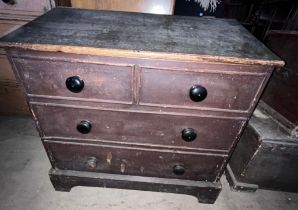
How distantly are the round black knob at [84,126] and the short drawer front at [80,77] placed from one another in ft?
0.59

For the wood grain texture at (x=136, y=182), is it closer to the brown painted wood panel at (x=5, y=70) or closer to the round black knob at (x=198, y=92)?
the round black knob at (x=198, y=92)

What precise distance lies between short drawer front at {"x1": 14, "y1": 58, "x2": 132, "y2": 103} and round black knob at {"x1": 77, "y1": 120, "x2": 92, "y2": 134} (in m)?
0.18

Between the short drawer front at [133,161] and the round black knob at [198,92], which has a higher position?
the round black knob at [198,92]

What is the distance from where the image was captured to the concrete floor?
5.23 ft

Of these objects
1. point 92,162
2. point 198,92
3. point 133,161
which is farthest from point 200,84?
point 92,162

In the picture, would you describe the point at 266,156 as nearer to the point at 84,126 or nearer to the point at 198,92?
the point at 198,92

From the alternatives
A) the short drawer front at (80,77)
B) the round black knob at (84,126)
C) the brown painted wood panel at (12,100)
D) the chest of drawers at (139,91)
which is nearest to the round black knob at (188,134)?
the chest of drawers at (139,91)

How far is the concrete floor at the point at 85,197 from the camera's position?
1.59m

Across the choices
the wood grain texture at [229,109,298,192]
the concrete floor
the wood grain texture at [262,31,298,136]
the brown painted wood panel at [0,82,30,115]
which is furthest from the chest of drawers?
the brown painted wood panel at [0,82,30,115]

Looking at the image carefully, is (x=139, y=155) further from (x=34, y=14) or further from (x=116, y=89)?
(x=34, y=14)

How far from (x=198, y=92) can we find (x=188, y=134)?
304mm

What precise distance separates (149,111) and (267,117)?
1.11 m

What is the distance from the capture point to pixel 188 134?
1.23m

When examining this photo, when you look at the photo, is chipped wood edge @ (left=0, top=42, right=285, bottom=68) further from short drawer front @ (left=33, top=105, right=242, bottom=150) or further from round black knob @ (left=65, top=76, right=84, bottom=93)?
short drawer front @ (left=33, top=105, right=242, bottom=150)
